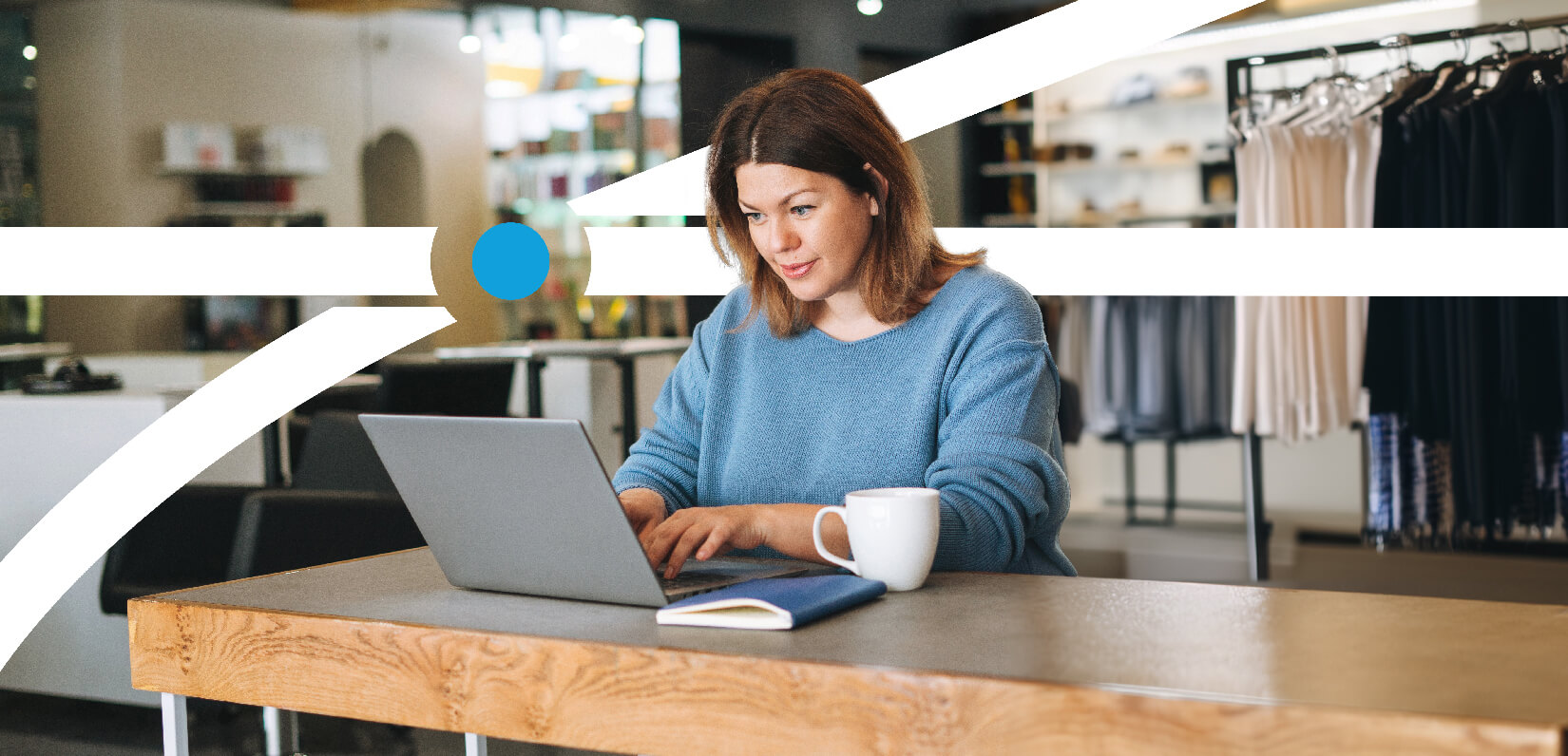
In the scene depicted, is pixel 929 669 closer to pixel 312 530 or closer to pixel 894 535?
pixel 894 535

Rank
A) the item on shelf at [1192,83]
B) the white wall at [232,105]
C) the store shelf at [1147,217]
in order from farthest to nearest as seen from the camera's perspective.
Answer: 1. the white wall at [232,105]
2. the item on shelf at [1192,83]
3. the store shelf at [1147,217]

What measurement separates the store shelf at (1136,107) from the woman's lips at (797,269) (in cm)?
494

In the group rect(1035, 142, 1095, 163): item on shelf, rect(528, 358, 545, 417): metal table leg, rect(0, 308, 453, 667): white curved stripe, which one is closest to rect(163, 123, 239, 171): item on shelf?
rect(528, 358, 545, 417): metal table leg

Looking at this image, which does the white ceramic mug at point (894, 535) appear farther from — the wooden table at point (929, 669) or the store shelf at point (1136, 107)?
the store shelf at point (1136, 107)

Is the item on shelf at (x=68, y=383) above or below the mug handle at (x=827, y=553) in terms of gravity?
above

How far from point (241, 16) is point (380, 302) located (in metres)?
1.51

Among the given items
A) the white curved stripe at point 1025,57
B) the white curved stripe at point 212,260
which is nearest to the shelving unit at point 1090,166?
the white curved stripe at point 1025,57

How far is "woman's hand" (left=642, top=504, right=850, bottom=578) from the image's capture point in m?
1.30

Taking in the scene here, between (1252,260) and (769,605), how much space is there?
111 inches

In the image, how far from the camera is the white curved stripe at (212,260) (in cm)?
523

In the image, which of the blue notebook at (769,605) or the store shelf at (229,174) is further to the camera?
the store shelf at (229,174)

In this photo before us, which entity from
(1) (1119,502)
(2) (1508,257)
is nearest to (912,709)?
(2) (1508,257)

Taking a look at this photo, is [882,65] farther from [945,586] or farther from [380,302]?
[945,586]

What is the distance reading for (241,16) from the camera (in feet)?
22.3
